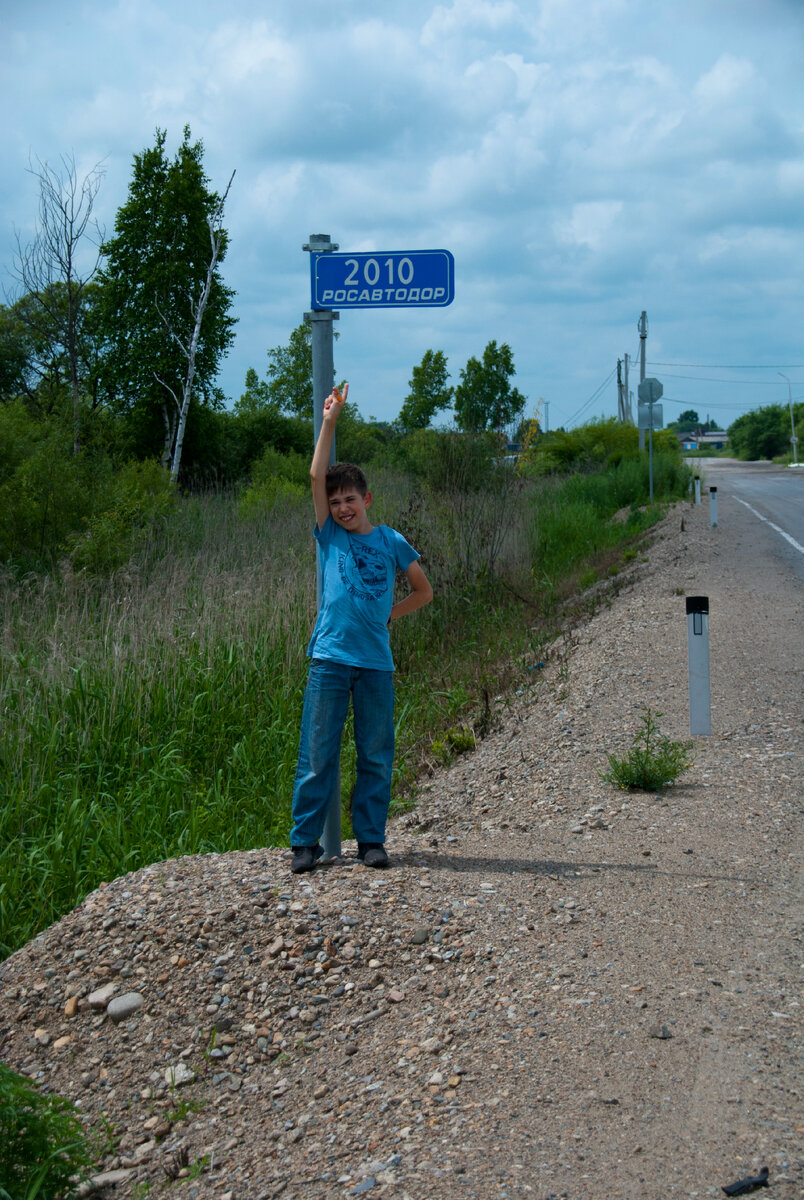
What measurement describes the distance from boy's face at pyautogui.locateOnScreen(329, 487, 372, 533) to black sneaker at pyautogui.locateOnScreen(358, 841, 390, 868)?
4.38 ft

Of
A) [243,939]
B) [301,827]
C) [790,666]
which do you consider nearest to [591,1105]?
[243,939]

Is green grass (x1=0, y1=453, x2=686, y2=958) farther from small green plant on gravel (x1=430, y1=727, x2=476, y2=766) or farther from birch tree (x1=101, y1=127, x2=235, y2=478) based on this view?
birch tree (x1=101, y1=127, x2=235, y2=478)

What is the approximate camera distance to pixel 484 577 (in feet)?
44.1

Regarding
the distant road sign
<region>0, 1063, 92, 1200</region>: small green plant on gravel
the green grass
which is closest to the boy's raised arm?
<region>0, 1063, 92, 1200</region>: small green plant on gravel

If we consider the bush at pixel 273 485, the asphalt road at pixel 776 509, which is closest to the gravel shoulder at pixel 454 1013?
the asphalt road at pixel 776 509

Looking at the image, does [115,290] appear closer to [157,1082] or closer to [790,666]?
[790,666]

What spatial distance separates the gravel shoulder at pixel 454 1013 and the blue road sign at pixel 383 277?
2339 mm

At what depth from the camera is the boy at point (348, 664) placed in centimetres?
436

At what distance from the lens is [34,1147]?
2.97m

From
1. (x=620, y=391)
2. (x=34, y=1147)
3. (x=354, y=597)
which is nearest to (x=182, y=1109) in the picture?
(x=34, y=1147)

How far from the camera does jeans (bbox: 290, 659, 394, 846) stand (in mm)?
4395

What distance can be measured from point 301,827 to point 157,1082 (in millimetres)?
1188

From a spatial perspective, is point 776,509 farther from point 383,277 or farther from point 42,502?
point 383,277

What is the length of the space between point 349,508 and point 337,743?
0.99m
